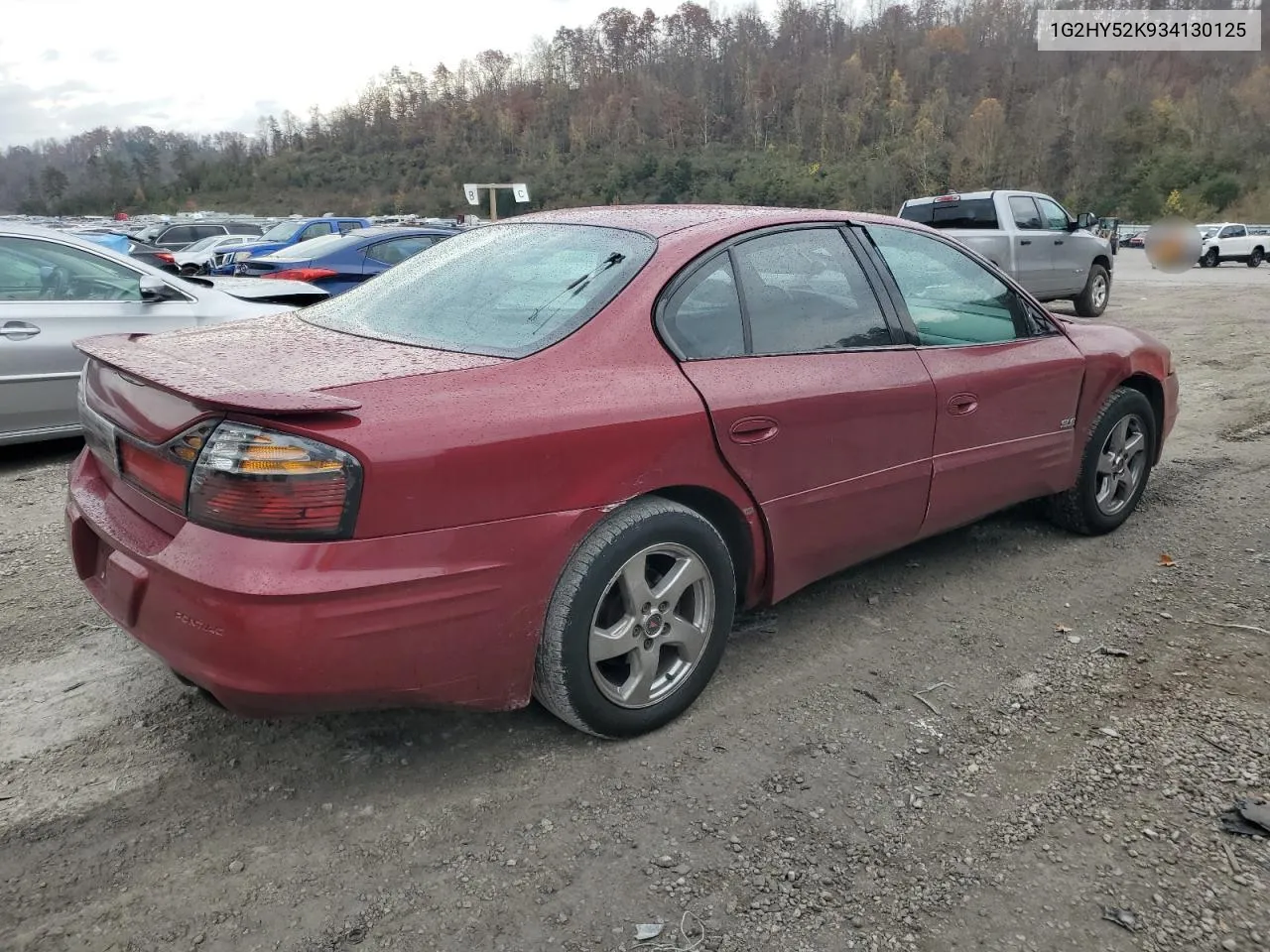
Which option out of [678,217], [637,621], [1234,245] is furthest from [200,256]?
[1234,245]

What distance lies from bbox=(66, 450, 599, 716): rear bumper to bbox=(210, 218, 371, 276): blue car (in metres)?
11.8

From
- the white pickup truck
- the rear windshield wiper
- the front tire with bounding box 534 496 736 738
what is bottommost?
the white pickup truck

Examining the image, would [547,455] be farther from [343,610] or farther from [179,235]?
[179,235]

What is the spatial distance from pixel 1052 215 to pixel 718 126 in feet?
321

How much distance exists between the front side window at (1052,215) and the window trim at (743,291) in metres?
10.6

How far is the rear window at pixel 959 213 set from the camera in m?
12.2

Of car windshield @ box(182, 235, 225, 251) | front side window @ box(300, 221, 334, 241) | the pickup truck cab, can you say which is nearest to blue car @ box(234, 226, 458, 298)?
the pickup truck cab

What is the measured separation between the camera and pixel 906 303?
3.45 m

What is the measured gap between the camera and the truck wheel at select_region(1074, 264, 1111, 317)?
13391mm

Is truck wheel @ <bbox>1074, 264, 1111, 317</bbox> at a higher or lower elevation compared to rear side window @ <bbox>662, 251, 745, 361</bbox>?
lower

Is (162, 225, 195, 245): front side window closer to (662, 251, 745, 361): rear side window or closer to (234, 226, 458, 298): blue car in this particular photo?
(234, 226, 458, 298): blue car

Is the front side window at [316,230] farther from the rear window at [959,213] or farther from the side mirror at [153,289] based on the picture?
the side mirror at [153,289]

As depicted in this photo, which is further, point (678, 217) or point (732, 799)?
point (678, 217)

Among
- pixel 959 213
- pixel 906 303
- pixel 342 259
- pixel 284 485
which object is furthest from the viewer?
pixel 959 213
